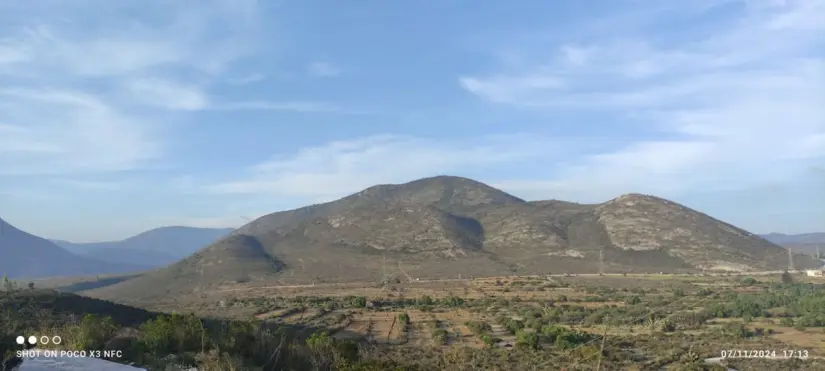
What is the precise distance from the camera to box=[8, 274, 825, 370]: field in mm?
22672

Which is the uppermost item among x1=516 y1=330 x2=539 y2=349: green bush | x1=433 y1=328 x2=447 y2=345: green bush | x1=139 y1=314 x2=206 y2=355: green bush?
x1=139 y1=314 x2=206 y2=355: green bush

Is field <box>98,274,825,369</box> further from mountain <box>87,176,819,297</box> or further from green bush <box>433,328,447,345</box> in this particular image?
mountain <box>87,176,819,297</box>

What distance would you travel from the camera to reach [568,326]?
3784cm

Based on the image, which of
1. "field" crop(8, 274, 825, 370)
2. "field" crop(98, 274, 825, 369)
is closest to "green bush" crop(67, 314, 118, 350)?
"field" crop(8, 274, 825, 370)

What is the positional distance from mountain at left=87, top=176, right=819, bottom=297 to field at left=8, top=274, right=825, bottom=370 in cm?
3931

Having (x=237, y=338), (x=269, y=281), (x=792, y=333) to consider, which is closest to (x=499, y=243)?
(x=269, y=281)

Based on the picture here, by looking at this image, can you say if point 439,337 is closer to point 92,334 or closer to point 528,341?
point 528,341

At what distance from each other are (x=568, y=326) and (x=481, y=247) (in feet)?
310

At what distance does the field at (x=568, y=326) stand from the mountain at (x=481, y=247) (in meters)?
39.3

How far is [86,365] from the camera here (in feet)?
32.2

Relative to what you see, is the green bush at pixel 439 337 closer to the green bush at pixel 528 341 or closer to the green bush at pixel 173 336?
the green bush at pixel 528 341

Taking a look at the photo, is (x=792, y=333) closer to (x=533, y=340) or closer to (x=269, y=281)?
(x=533, y=340)
